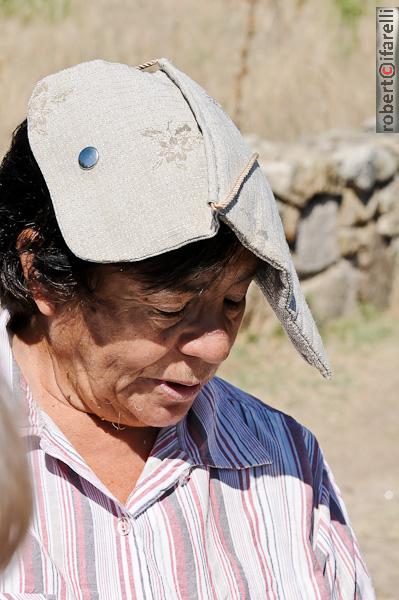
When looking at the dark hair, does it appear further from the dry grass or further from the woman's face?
the dry grass

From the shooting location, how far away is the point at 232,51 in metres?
8.00

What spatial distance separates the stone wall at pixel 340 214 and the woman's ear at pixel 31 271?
361 cm

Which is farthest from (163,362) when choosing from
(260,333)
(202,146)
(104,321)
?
(260,333)

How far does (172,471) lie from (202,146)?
545 millimetres

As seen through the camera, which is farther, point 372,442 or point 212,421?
point 372,442

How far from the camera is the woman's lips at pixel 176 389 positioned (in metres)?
1.67

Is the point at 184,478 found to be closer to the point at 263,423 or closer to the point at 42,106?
the point at 263,423

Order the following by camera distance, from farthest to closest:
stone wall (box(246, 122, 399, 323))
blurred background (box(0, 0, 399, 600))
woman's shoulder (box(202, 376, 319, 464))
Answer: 1. stone wall (box(246, 122, 399, 323))
2. blurred background (box(0, 0, 399, 600))
3. woman's shoulder (box(202, 376, 319, 464))

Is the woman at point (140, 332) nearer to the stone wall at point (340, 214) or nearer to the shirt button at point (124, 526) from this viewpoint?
the shirt button at point (124, 526)

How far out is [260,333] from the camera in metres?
5.43

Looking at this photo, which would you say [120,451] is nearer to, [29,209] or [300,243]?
[29,209]

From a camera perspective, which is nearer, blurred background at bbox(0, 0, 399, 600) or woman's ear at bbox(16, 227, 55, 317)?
woman's ear at bbox(16, 227, 55, 317)

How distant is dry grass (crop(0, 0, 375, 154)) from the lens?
722 cm

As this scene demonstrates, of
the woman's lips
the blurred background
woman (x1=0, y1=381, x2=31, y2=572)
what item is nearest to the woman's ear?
the woman's lips
